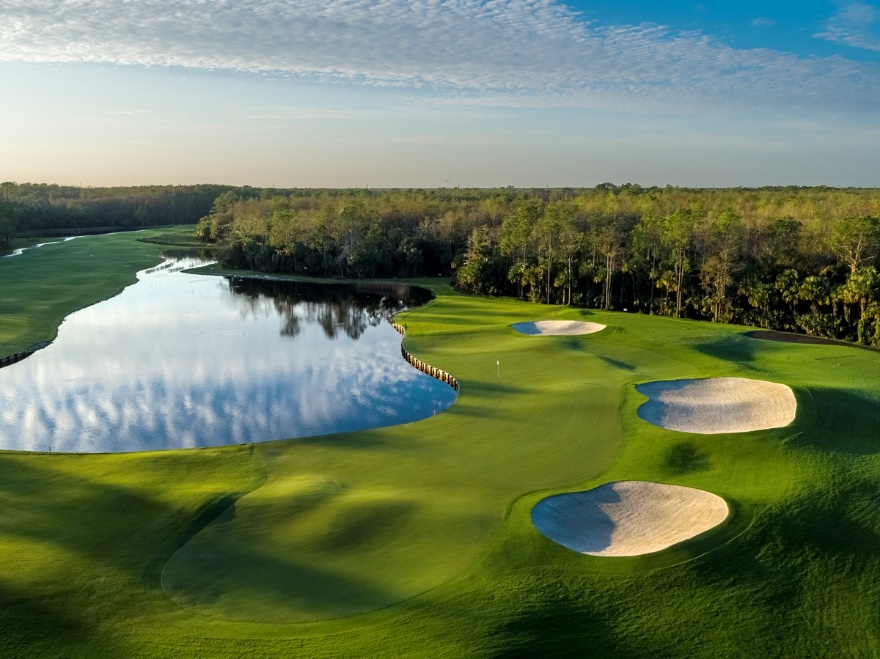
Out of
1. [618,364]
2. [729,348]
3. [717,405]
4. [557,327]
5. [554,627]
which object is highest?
[557,327]

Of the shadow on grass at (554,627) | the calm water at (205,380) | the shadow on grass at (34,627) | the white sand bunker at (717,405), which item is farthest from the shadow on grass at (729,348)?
the shadow on grass at (34,627)

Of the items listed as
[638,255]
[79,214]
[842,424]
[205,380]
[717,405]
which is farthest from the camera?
[79,214]

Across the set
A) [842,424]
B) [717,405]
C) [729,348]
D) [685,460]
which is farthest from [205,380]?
[729,348]

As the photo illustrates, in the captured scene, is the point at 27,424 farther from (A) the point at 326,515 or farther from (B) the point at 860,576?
(B) the point at 860,576

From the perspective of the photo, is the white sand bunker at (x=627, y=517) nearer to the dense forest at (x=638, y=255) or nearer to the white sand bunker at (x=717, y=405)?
the white sand bunker at (x=717, y=405)

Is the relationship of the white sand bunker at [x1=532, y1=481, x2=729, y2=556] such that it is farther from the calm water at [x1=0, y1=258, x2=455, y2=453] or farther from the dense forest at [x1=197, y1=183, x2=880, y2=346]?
the dense forest at [x1=197, y1=183, x2=880, y2=346]

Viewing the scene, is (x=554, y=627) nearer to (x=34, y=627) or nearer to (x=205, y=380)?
(x=34, y=627)

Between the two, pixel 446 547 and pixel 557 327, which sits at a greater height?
pixel 557 327

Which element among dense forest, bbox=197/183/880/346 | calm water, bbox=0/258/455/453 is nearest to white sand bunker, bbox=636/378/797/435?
calm water, bbox=0/258/455/453
